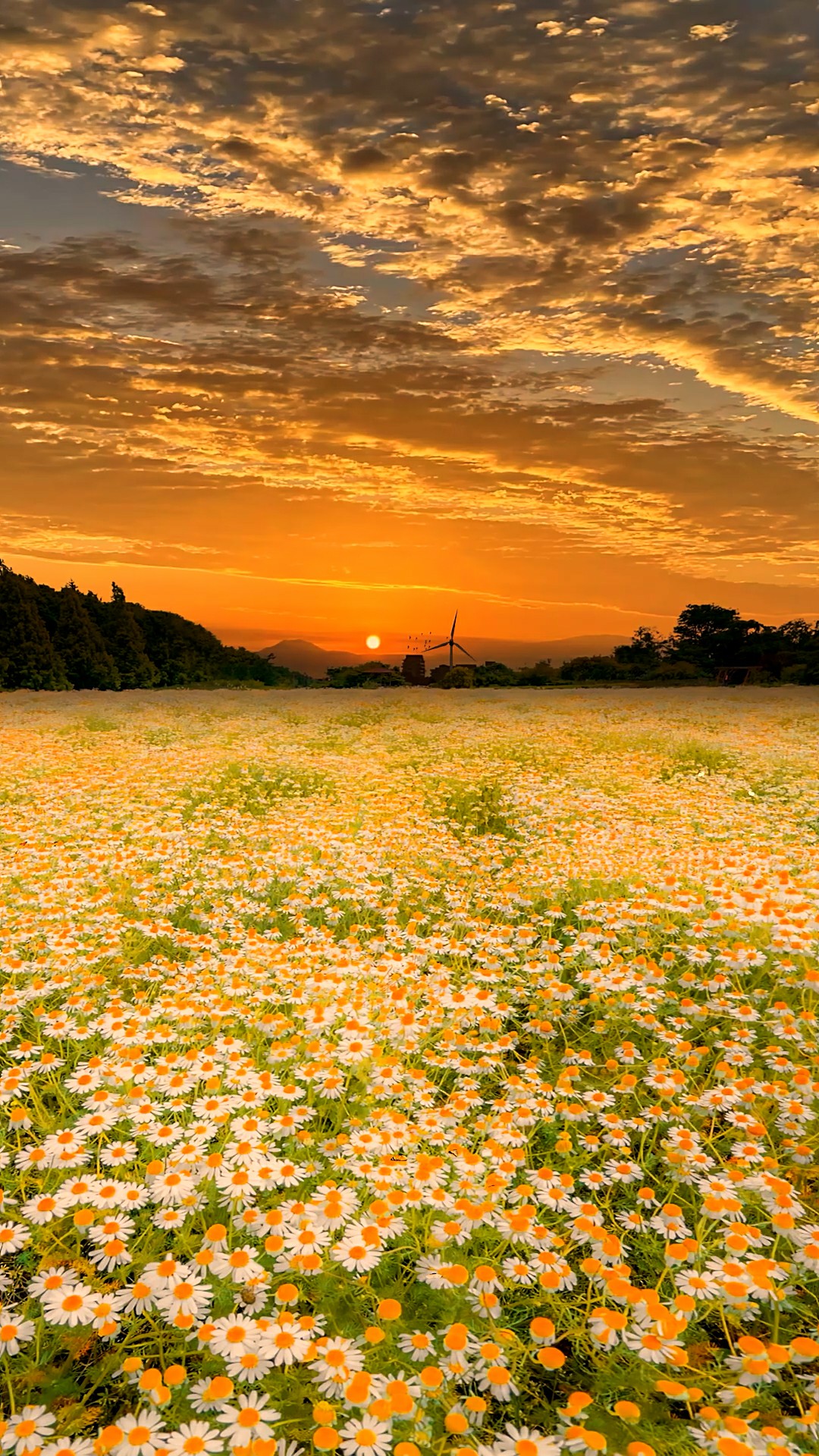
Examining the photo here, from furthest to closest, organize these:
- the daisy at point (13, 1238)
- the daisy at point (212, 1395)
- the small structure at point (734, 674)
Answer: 1. the small structure at point (734, 674)
2. the daisy at point (13, 1238)
3. the daisy at point (212, 1395)

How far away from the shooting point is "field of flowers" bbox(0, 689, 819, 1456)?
2.99 m

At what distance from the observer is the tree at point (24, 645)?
5547 centimetres

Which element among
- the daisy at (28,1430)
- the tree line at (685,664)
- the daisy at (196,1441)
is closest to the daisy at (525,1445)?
the daisy at (196,1441)

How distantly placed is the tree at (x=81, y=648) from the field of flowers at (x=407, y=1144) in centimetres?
5330

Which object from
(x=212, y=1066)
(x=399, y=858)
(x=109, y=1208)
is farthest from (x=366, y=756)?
(x=109, y=1208)

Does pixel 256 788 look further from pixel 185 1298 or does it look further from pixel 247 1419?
pixel 247 1419

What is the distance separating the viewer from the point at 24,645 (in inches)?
2244

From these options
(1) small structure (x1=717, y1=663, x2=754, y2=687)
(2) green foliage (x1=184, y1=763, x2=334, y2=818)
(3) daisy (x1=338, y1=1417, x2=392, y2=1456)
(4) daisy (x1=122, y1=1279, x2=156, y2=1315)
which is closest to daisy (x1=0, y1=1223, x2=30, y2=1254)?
(4) daisy (x1=122, y1=1279, x2=156, y2=1315)

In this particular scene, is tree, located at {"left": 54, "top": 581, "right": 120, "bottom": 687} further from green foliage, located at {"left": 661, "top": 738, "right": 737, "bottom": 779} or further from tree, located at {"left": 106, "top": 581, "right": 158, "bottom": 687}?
green foliage, located at {"left": 661, "top": 738, "right": 737, "bottom": 779}

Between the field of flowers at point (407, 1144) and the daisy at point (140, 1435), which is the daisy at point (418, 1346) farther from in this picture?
the daisy at point (140, 1435)

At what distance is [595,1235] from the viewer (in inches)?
141

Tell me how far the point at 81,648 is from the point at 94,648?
3.11ft

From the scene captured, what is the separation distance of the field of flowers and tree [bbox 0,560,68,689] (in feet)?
165

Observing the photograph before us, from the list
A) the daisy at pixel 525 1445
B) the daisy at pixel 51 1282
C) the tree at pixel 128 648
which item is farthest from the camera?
the tree at pixel 128 648
